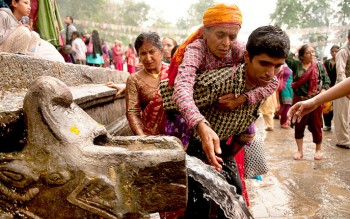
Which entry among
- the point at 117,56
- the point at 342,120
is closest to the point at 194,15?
the point at 117,56

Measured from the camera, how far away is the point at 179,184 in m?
1.05

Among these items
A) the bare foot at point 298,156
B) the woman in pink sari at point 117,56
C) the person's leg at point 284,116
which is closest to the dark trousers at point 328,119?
the person's leg at point 284,116

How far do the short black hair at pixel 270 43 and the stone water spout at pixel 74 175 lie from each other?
38.2 inches

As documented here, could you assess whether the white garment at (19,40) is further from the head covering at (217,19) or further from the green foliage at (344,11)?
the green foliage at (344,11)

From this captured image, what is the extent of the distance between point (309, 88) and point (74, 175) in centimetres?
489

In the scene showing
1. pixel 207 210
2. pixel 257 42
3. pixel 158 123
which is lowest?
pixel 207 210

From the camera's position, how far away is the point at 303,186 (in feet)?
12.6

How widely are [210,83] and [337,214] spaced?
1.97 m

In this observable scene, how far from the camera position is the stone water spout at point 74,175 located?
101 centimetres

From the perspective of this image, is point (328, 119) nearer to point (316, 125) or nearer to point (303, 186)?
point (316, 125)

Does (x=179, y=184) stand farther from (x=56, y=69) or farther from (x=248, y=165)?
(x=248, y=165)

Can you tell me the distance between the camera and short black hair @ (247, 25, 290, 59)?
1.78m

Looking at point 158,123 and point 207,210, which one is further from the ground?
point 158,123

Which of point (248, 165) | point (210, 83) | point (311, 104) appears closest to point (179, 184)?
point (210, 83)
